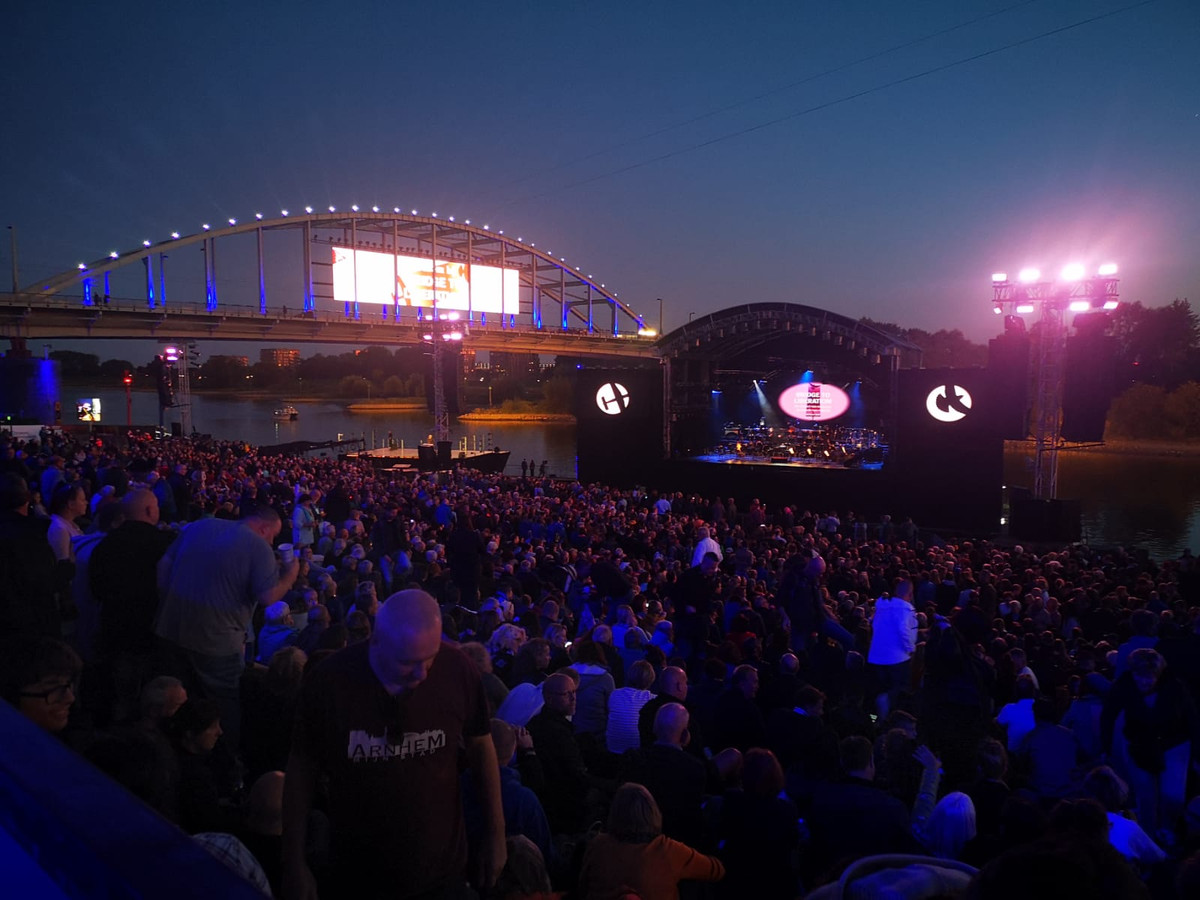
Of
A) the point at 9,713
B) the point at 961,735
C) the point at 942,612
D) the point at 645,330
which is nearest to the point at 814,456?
the point at 942,612

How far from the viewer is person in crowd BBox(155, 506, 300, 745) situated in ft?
10.8

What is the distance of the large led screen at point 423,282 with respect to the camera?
180 feet

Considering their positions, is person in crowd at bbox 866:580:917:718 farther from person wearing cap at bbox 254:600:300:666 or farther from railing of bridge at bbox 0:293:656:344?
railing of bridge at bbox 0:293:656:344

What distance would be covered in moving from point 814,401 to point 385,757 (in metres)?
23.7

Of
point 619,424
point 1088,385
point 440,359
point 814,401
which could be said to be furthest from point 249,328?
point 1088,385

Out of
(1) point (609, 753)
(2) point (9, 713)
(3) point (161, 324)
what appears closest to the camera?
(2) point (9, 713)

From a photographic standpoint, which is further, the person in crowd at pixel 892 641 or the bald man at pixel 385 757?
the person in crowd at pixel 892 641

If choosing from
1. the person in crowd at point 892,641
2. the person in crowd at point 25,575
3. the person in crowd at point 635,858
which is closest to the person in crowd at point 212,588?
the person in crowd at point 25,575

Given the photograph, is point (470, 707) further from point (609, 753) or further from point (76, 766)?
point (609, 753)

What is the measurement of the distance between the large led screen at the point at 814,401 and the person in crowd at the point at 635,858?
22649 millimetres

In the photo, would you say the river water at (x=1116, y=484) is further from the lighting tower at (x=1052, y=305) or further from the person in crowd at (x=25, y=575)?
the person in crowd at (x=25, y=575)

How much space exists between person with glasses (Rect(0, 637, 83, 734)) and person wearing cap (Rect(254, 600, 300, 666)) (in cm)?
245

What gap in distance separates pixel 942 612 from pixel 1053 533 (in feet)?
32.5

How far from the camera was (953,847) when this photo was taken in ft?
10.1
